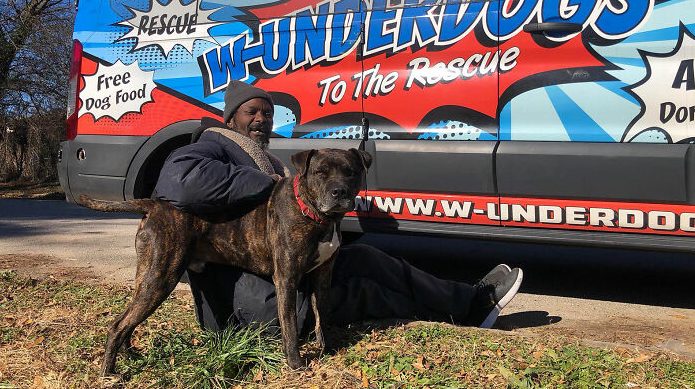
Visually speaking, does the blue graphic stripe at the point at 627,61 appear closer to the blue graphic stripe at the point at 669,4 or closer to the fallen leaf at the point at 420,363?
the blue graphic stripe at the point at 669,4

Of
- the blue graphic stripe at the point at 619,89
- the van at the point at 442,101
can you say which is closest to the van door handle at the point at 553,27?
the van at the point at 442,101

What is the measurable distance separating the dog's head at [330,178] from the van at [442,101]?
1727 millimetres

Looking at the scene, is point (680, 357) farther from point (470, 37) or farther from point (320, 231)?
point (470, 37)

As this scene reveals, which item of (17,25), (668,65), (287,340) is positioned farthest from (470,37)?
(17,25)

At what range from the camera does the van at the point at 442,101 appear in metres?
4.08

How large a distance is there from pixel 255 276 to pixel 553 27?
8.19 feet

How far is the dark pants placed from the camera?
3285mm

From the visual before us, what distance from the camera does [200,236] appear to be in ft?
10.1

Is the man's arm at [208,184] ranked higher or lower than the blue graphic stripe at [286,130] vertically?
lower

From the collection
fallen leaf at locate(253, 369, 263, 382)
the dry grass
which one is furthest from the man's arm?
the dry grass

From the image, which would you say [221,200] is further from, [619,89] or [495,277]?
[619,89]

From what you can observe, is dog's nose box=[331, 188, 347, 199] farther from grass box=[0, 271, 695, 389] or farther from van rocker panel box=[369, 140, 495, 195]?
van rocker panel box=[369, 140, 495, 195]

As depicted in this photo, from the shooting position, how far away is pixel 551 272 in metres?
5.77

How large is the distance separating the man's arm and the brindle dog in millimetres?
56
